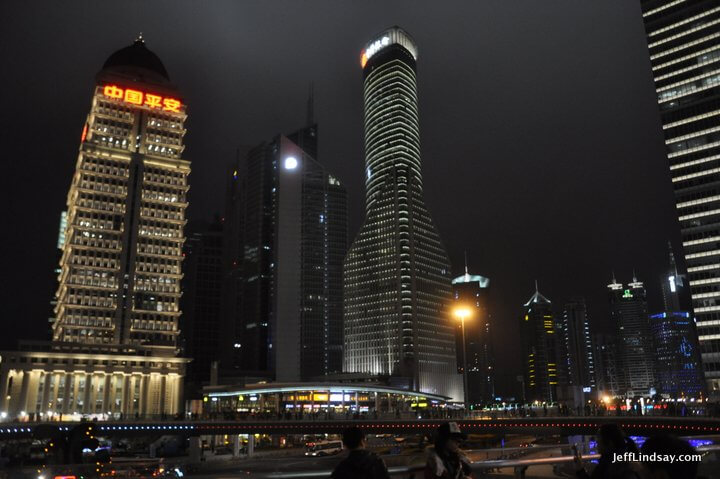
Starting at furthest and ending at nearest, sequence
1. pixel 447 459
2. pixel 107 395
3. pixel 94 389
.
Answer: pixel 107 395 < pixel 94 389 < pixel 447 459

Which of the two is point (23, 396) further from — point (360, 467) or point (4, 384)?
point (360, 467)

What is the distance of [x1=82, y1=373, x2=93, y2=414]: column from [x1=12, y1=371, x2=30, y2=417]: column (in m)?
10.5

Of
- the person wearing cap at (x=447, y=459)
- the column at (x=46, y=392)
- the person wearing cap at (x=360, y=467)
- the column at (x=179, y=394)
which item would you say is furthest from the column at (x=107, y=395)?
the person wearing cap at (x=360, y=467)

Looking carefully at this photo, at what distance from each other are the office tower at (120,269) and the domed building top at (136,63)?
0.83ft

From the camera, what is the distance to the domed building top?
14991 cm

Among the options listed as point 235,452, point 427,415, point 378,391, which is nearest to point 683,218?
point 378,391

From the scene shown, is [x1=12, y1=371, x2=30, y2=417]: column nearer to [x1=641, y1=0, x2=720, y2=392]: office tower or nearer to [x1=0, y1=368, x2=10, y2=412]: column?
[x1=0, y1=368, x2=10, y2=412]: column

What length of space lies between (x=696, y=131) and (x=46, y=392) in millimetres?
152156

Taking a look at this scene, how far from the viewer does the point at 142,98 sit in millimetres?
149250

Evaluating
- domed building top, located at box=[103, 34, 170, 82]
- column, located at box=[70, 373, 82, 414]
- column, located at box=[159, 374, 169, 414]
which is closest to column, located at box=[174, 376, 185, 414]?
column, located at box=[159, 374, 169, 414]

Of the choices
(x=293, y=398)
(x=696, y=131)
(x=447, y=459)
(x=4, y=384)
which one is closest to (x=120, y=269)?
(x=4, y=384)

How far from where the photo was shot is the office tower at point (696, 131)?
439ft

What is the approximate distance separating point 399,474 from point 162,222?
140700mm

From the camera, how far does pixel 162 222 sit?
142 m
